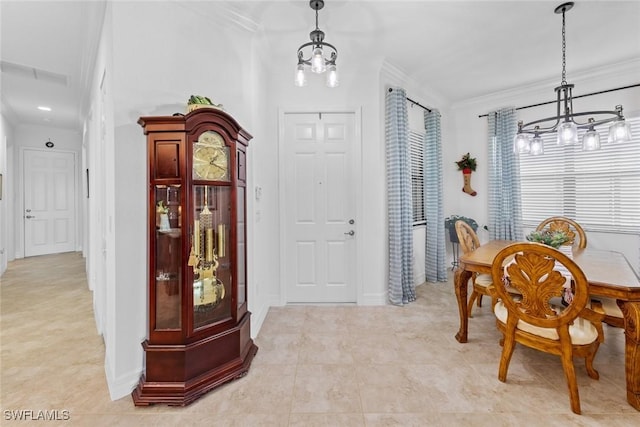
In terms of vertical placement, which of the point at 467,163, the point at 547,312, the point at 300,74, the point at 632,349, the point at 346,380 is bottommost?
the point at 346,380

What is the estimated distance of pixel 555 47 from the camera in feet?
10.6

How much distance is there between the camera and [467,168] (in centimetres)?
470

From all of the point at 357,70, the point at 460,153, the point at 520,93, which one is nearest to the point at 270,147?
the point at 357,70

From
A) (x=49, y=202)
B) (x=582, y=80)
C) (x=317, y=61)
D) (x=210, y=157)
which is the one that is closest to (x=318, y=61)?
(x=317, y=61)

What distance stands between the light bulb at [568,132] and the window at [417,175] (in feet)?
6.27

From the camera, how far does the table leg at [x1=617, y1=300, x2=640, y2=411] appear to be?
174 cm

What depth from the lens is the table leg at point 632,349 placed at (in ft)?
5.72

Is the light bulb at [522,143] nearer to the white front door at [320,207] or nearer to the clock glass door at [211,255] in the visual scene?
the white front door at [320,207]

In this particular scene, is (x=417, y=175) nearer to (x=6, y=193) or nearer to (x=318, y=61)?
(x=318, y=61)

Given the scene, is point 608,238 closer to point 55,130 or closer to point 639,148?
point 639,148

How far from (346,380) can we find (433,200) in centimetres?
300

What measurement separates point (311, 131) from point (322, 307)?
2.13 meters

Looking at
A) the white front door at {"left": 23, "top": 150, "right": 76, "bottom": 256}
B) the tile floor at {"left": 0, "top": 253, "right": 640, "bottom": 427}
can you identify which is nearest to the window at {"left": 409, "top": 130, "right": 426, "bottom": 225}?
the tile floor at {"left": 0, "top": 253, "right": 640, "bottom": 427}

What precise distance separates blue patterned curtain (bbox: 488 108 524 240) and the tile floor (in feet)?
5.42
